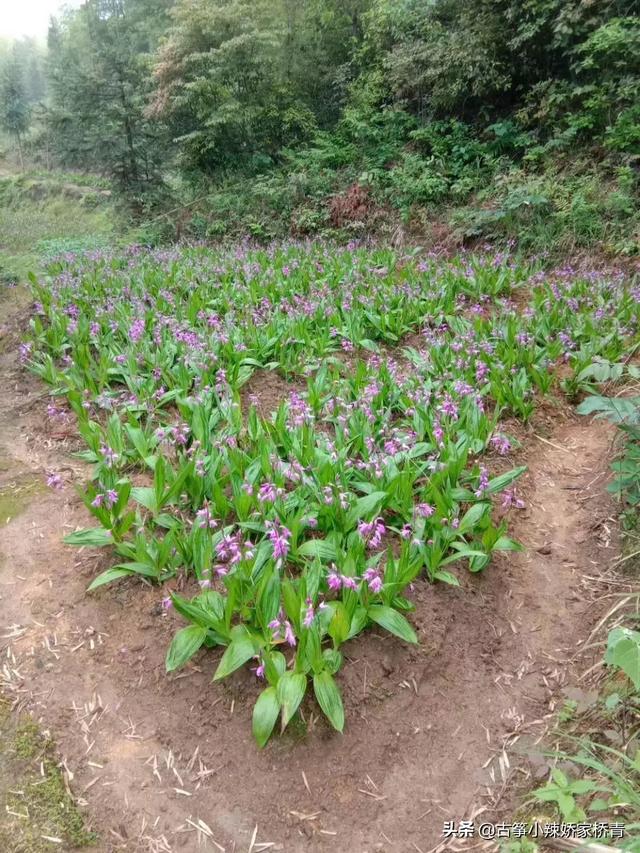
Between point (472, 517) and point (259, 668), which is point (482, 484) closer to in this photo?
point (472, 517)

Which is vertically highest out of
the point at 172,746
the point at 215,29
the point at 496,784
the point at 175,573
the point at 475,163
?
the point at 215,29

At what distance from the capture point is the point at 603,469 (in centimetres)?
383

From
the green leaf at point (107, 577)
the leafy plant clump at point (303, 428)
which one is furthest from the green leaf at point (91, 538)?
the green leaf at point (107, 577)

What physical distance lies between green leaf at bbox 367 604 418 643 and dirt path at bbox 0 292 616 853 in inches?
5.5

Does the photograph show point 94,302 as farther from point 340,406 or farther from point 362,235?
point 362,235

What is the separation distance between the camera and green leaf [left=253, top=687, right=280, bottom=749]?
2195 mm

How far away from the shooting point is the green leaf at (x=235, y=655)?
2.33 m

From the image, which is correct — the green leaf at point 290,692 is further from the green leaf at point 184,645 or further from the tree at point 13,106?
the tree at point 13,106

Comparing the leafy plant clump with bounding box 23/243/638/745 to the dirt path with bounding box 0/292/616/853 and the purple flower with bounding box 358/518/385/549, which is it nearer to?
the purple flower with bounding box 358/518/385/549

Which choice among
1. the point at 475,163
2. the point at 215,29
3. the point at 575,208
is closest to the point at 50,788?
the point at 575,208

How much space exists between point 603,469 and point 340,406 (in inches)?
73.2

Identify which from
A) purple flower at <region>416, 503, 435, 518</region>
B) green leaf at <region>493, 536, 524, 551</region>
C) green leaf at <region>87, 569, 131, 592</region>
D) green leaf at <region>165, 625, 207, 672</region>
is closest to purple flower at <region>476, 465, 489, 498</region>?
green leaf at <region>493, 536, 524, 551</region>

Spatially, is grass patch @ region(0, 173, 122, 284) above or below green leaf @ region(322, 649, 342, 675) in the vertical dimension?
above

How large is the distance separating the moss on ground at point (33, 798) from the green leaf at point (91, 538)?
0.87 metres
